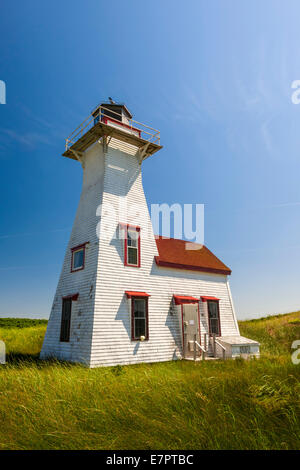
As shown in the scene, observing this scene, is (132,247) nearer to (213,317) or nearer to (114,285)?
(114,285)

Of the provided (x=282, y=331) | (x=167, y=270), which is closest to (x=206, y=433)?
(x=167, y=270)

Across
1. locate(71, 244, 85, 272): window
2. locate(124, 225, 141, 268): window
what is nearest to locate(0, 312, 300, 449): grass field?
locate(71, 244, 85, 272): window

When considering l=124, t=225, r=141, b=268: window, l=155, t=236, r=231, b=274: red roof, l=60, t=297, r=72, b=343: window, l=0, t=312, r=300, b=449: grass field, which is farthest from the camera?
l=155, t=236, r=231, b=274: red roof

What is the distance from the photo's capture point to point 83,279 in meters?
14.6

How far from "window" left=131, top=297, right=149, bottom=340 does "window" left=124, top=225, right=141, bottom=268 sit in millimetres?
1903

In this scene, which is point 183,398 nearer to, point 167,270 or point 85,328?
point 85,328

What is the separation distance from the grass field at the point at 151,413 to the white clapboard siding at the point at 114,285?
17.3ft

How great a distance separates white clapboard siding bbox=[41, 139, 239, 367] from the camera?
1337 cm

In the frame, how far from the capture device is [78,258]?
52.0 feet

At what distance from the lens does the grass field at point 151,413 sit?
4750 mm

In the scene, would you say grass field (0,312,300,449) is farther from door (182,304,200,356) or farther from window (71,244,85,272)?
door (182,304,200,356)

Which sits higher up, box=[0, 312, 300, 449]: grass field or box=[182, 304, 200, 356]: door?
box=[182, 304, 200, 356]: door

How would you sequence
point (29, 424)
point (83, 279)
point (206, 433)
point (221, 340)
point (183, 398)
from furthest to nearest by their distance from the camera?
point (221, 340)
point (83, 279)
point (183, 398)
point (29, 424)
point (206, 433)

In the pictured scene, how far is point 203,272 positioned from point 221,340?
13.9 ft
